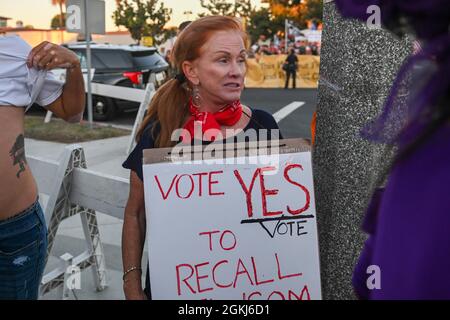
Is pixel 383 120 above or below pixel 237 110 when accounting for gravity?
above

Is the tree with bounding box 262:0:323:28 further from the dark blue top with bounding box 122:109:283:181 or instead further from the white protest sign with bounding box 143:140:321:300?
the white protest sign with bounding box 143:140:321:300

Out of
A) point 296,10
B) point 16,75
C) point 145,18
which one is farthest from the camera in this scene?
point 296,10

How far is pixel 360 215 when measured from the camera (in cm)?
180

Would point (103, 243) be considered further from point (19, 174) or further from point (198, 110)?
point (198, 110)

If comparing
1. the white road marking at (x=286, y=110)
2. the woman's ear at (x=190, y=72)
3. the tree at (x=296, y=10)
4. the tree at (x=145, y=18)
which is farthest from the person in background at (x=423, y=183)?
the tree at (x=296, y=10)

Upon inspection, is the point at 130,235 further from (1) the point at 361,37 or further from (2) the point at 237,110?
(1) the point at 361,37

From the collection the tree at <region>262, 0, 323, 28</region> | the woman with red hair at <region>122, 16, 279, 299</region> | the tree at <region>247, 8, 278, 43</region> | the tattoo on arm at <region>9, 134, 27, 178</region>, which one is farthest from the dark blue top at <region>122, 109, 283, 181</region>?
the tree at <region>247, 8, 278, 43</region>

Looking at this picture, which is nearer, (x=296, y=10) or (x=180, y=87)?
(x=180, y=87)

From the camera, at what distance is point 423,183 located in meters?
0.60

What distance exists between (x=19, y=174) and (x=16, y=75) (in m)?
0.36

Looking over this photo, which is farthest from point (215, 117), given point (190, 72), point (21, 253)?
point (21, 253)
